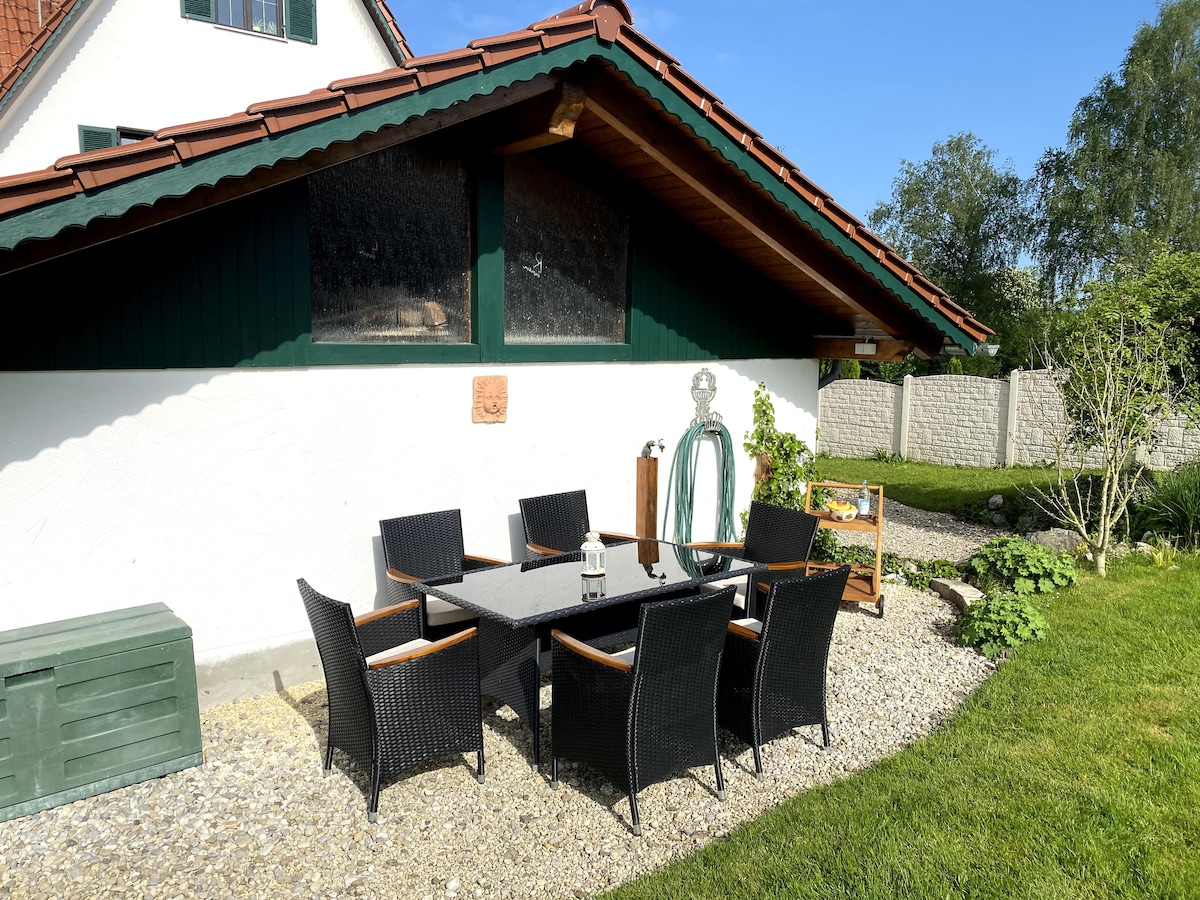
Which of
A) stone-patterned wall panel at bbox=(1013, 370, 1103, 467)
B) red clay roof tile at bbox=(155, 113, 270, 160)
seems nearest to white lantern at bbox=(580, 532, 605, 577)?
red clay roof tile at bbox=(155, 113, 270, 160)

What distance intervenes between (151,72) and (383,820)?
37.1 feet

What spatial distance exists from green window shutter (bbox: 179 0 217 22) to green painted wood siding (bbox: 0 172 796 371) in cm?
845

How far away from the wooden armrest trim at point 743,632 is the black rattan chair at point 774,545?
1.10m

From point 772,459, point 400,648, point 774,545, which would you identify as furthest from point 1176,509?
point 400,648

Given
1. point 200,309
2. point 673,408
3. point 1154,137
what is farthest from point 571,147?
point 1154,137

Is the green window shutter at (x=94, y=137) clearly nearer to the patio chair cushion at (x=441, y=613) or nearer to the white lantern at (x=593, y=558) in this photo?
the patio chair cushion at (x=441, y=613)

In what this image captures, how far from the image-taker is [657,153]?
579cm

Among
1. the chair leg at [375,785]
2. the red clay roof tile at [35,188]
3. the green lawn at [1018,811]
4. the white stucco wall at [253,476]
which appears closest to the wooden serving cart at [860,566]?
the green lawn at [1018,811]

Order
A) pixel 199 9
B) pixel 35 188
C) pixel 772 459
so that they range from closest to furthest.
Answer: pixel 35 188 < pixel 772 459 < pixel 199 9

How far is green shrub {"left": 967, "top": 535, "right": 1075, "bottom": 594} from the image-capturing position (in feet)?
24.1

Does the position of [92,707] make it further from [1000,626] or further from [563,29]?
[1000,626]

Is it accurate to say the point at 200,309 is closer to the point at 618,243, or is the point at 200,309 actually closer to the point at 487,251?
the point at 487,251

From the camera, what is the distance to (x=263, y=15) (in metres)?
12.4

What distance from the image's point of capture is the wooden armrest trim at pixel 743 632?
4507 mm
